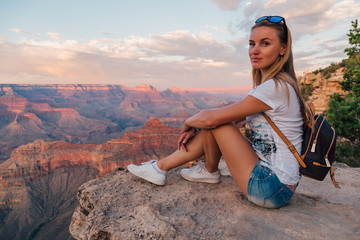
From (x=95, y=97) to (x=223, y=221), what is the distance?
163511 mm

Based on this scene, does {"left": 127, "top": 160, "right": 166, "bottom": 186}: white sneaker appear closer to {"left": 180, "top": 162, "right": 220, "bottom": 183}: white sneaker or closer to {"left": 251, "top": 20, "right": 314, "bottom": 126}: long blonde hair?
{"left": 180, "top": 162, "right": 220, "bottom": 183}: white sneaker

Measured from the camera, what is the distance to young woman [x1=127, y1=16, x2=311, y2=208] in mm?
1721

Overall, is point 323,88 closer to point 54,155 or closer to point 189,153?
point 189,153

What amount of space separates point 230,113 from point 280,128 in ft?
1.49

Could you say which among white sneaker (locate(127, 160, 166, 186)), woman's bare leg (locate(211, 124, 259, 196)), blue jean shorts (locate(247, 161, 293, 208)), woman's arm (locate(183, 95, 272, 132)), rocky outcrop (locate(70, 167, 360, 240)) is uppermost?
woman's arm (locate(183, 95, 272, 132))

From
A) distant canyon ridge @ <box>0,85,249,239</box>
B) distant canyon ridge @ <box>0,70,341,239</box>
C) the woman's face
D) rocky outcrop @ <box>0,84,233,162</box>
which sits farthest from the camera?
rocky outcrop @ <box>0,84,233,162</box>

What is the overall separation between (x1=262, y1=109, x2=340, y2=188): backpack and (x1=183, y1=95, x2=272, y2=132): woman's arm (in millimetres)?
309

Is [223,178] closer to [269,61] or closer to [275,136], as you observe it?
[275,136]

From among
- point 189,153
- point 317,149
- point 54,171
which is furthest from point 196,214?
point 54,171

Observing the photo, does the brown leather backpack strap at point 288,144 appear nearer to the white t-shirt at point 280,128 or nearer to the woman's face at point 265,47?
the white t-shirt at point 280,128

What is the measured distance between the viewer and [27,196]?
119 ft

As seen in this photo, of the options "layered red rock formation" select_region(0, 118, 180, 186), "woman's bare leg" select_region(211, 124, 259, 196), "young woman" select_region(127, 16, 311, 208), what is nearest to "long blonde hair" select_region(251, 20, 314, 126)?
"young woman" select_region(127, 16, 311, 208)

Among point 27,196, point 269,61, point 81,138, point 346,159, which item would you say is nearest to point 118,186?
point 269,61

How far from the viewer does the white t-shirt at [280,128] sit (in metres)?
1.68
